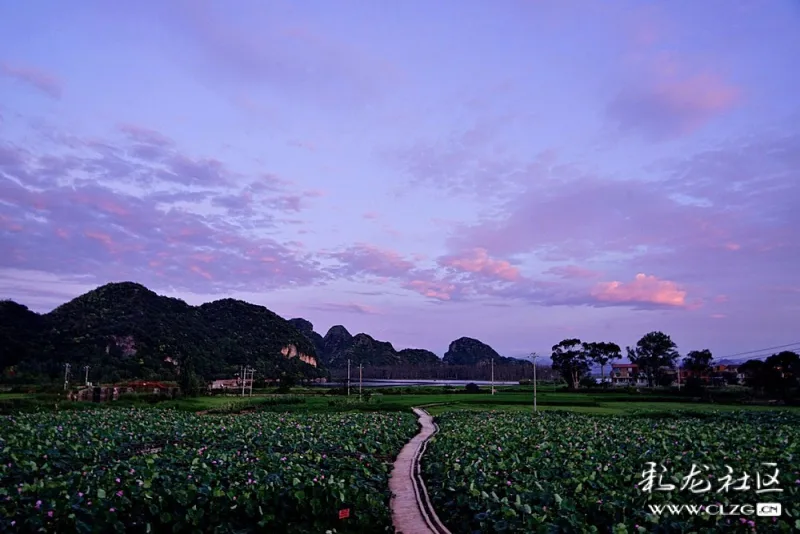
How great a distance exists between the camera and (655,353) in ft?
327

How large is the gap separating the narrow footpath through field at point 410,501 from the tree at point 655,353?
93.3 metres

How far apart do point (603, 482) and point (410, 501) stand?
423 centimetres

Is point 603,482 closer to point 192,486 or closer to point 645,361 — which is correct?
point 192,486

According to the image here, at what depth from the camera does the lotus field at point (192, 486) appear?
9648 mm

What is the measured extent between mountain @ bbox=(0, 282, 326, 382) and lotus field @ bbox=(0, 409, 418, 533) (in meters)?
38.6

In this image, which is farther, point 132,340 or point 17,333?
point 132,340

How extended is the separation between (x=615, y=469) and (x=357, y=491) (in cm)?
606

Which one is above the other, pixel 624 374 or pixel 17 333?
pixel 17 333

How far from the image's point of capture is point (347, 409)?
40.0 meters

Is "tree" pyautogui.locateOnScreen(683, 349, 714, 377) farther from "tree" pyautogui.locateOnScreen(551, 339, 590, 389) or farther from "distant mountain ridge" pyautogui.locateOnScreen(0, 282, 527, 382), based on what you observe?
"distant mountain ridge" pyautogui.locateOnScreen(0, 282, 527, 382)

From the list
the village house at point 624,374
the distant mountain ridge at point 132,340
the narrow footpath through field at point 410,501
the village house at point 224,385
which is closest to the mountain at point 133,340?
the distant mountain ridge at point 132,340

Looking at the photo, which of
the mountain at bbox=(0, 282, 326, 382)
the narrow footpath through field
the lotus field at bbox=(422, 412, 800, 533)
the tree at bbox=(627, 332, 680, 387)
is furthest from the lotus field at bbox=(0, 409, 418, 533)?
the tree at bbox=(627, 332, 680, 387)

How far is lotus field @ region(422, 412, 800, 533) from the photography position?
8.80 meters

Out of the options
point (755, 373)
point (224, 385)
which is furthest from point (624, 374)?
point (224, 385)
